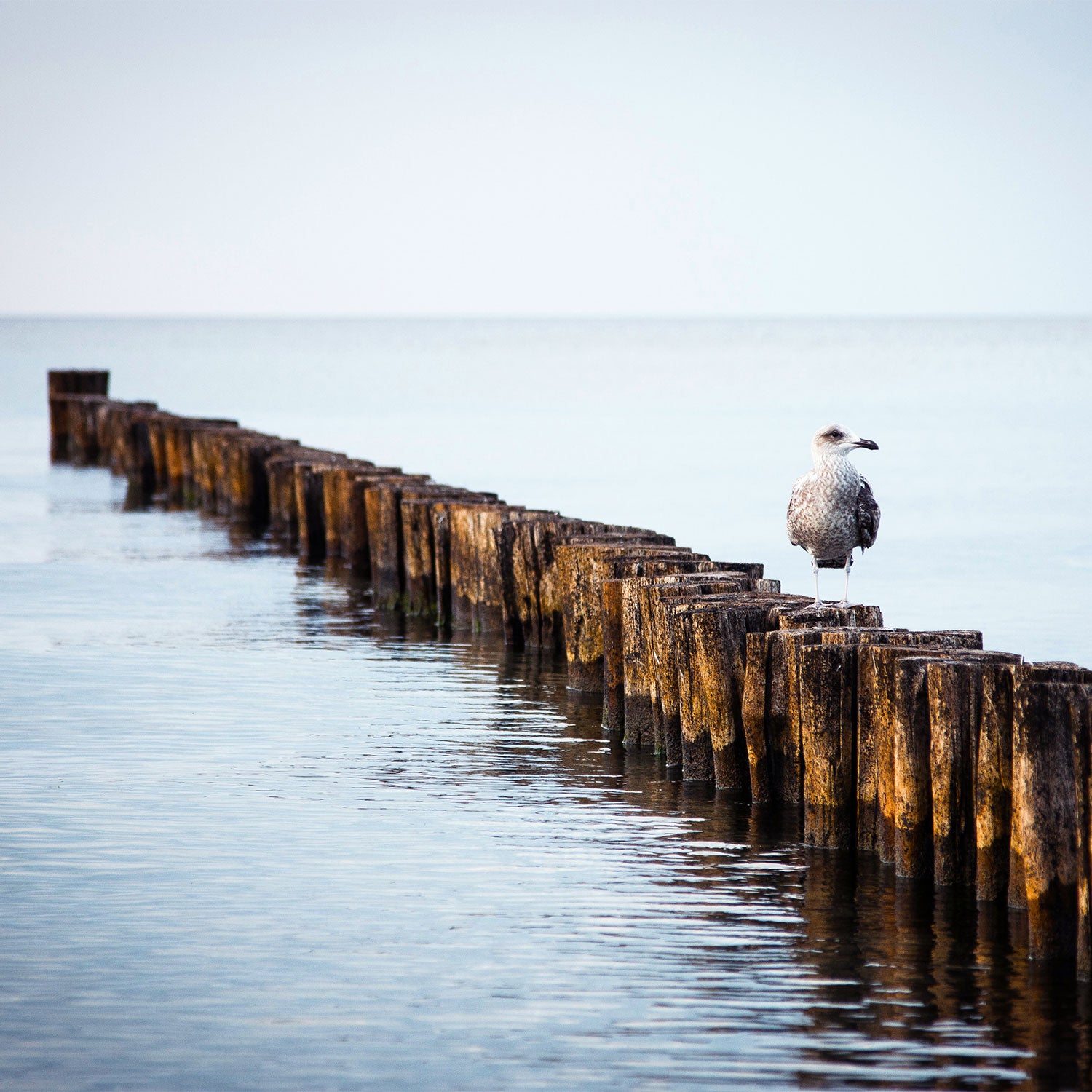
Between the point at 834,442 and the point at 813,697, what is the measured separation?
191 cm

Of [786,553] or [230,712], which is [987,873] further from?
[786,553]

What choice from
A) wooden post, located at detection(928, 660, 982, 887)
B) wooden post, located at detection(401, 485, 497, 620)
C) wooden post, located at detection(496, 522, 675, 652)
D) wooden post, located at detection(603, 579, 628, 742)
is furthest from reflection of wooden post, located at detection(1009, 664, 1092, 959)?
wooden post, located at detection(401, 485, 497, 620)

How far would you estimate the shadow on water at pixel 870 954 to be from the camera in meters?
5.61

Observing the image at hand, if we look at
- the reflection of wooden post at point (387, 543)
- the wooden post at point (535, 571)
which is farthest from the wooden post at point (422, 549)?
the wooden post at point (535, 571)

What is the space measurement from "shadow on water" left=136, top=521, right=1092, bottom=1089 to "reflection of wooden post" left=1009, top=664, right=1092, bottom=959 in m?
0.19

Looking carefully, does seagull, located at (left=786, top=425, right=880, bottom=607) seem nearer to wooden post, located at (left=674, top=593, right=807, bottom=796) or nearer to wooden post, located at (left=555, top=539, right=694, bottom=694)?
wooden post, located at (left=674, top=593, right=807, bottom=796)

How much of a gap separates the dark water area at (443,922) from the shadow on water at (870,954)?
2 cm

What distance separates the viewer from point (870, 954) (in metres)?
6.59

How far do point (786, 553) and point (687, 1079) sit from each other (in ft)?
51.7

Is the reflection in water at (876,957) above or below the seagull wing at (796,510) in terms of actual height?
below

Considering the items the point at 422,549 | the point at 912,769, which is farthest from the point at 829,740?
the point at 422,549

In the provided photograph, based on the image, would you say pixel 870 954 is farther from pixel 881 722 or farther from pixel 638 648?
pixel 638 648

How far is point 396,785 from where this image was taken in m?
8.91

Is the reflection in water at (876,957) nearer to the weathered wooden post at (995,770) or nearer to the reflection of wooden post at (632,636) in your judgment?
the weathered wooden post at (995,770)
